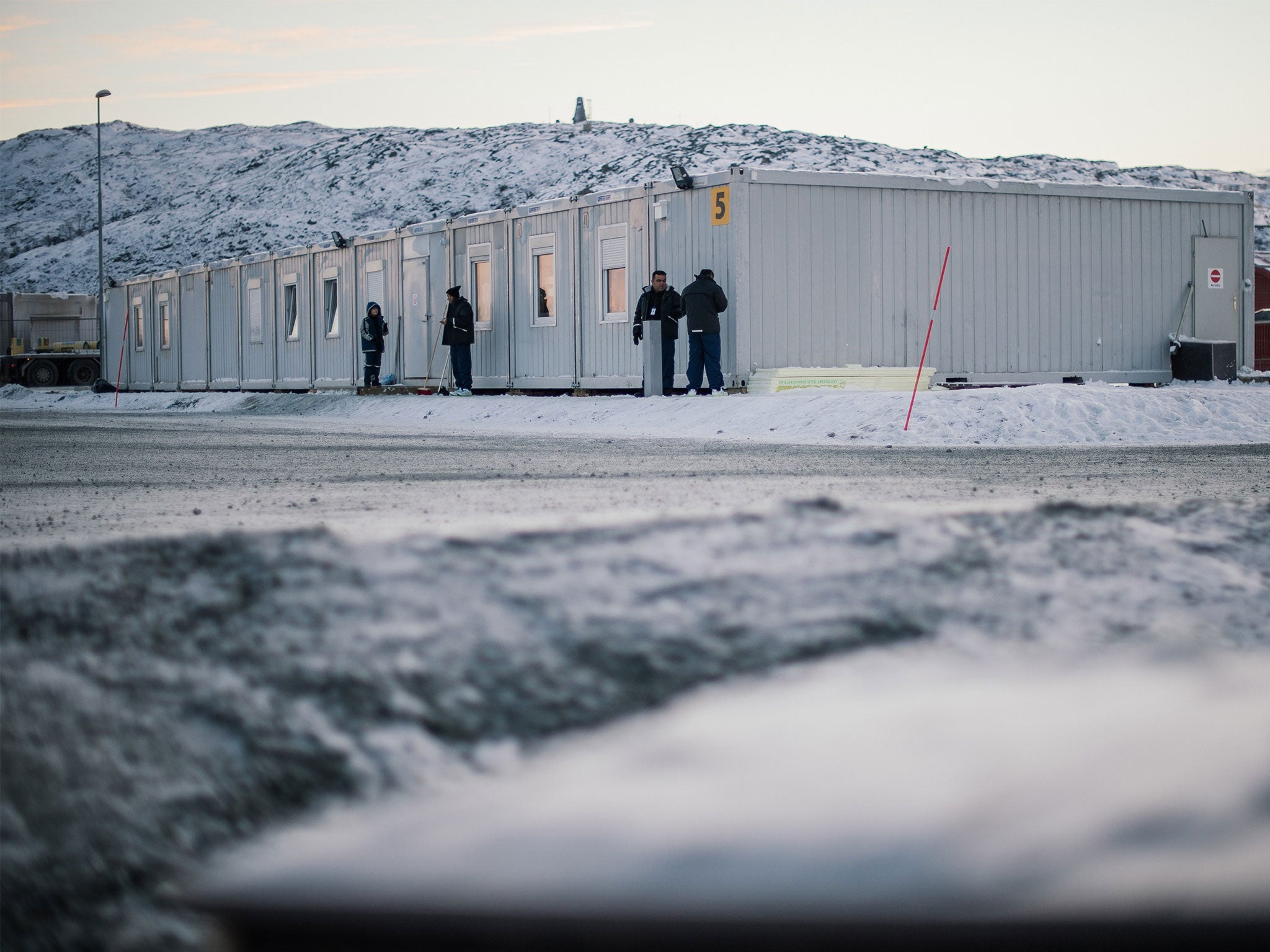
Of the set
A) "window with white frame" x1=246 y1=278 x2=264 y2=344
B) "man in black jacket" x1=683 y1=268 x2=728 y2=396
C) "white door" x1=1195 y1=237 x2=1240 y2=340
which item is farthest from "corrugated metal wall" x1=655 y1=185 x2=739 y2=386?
"window with white frame" x1=246 y1=278 x2=264 y2=344

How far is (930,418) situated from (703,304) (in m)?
5.56

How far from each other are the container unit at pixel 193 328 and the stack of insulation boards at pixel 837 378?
20780 millimetres

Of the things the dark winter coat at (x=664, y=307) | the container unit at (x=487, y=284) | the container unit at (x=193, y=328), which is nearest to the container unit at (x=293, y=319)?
the container unit at (x=193, y=328)

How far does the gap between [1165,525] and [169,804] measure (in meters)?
3.14

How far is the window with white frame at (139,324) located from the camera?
40.7m

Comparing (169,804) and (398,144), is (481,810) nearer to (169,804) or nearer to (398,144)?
(169,804)

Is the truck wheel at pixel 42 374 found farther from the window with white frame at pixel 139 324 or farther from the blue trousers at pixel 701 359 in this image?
the blue trousers at pixel 701 359

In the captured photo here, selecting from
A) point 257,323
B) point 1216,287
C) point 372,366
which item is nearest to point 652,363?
point 372,366

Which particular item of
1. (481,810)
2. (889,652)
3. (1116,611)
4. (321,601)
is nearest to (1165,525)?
(1116,611)

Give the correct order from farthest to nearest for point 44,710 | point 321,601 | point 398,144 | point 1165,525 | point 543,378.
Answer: point 398,144
point 543,378
point 1165,525
point 321,601
point 44,710

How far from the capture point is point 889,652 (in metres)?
2.57

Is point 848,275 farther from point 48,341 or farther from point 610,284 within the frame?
point 48,341

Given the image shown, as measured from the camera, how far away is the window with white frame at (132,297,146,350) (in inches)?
1603

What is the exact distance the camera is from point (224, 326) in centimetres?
3519
